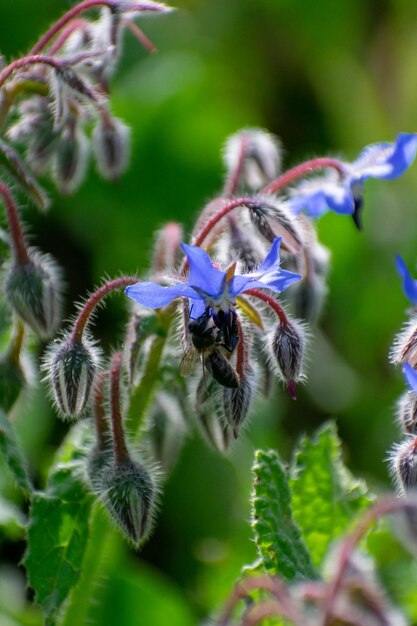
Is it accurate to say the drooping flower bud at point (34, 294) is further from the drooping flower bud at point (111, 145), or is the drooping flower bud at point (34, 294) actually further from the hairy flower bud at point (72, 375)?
the drooping flower bud at point (111, 145)

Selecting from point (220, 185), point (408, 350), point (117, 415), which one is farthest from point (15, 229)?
point (220, 185)

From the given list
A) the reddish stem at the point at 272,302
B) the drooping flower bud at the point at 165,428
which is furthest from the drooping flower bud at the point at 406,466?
the drooping flower bud at the point at 165,428

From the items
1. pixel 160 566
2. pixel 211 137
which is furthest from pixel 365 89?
pixel 160 566

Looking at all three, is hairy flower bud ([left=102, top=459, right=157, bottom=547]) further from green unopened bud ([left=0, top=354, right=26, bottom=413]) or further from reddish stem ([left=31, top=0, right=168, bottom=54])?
reddish stem ([left=31, top=0, right=168, bottom=54])

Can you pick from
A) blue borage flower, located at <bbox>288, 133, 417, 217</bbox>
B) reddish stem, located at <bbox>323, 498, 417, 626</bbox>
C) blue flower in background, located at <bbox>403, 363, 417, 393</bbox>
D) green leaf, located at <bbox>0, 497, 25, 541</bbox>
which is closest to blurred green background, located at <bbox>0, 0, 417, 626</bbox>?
green leaf, located at <bbox>0, 497, 25, 541</bbox>

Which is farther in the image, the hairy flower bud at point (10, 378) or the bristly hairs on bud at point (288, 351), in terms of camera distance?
the hairy flower bud at point (10, 378)

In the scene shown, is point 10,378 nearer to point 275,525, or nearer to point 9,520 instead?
point 9,520
